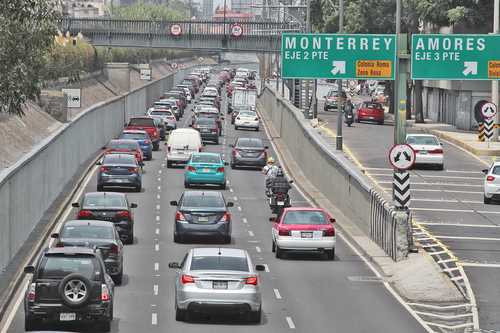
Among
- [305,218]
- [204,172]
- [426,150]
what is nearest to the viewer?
[305,218]

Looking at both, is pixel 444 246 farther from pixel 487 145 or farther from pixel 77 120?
pixel 487 145

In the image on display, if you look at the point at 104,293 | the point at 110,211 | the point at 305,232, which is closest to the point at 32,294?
the point at 104,293

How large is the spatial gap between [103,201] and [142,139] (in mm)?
31409

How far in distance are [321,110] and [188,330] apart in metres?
A: 93.5

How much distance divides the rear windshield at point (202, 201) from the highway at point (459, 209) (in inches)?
268

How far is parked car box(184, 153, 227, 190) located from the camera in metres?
56.8

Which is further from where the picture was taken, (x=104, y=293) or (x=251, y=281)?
(x=251, y=281)

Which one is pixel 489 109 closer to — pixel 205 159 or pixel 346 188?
pixel 205 159

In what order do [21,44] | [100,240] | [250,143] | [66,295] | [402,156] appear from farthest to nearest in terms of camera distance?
[250,143] → [402,156] → [100,240] → [21,44] → [66,295]

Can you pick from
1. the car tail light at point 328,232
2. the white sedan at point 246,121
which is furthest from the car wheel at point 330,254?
the white sedan at point 246,121

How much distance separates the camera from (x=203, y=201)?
39875 mm

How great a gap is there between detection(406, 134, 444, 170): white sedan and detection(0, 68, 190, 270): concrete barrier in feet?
51.0

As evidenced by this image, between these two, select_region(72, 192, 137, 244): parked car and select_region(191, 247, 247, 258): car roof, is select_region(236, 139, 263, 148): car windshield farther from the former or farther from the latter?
select_region(191, 247, 247, 258): car roof

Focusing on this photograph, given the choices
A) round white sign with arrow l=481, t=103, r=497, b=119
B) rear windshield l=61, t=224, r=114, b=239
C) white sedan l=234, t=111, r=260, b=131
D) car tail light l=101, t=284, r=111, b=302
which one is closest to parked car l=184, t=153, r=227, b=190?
round white sign with arrow l=481, t=103, r=497, b=119
